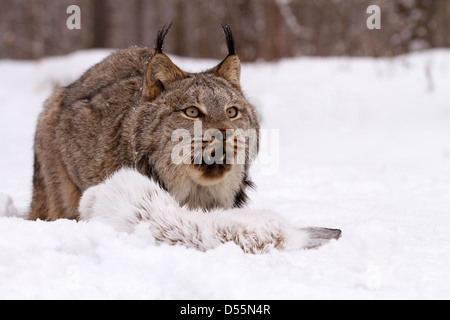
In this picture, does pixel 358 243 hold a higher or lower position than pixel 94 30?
lower

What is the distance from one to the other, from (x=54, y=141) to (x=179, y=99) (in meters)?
1.32

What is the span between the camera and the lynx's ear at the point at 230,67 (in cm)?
381

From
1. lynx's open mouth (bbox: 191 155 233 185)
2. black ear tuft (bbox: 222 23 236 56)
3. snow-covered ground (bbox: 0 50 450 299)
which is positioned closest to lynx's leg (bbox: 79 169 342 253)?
snow-covered ground (bbox: 0 50 450 299)

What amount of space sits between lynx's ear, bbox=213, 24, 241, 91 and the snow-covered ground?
25.5 inches

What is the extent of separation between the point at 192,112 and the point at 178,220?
2.89 feet

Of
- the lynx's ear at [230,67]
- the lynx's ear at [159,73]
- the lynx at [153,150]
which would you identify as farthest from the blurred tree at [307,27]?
the lynx's ear at [159,73]

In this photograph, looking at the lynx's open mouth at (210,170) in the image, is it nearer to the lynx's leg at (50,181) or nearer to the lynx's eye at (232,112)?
the lynx's eye at (232,112)

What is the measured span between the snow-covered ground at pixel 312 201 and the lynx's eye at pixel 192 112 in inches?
39.8

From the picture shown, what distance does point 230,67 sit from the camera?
386 cm
